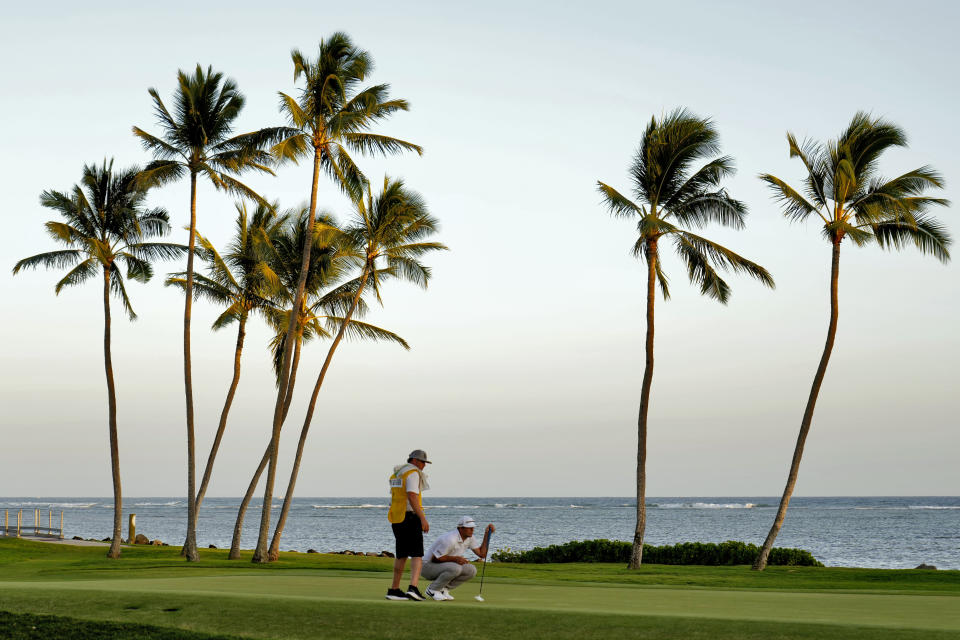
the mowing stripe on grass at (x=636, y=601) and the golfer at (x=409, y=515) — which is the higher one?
the golfer at (x=409, y=515)

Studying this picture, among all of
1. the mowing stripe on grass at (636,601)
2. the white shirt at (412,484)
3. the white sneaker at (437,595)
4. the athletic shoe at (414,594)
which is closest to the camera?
the mowing stripe on grass at (636,601)

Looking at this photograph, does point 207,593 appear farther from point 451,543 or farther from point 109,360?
point 109,360

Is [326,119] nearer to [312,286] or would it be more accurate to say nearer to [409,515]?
[312,286]

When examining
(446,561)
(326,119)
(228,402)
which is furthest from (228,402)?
(446,561)

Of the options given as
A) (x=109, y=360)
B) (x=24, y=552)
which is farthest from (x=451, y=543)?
(x=24, y=552)

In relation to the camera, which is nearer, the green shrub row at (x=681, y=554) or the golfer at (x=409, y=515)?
the golfer at (x=409, y=515)

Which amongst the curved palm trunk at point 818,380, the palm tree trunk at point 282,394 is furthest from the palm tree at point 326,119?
the curved palm trunk at point 818,380

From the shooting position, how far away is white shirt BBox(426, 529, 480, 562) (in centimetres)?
1189

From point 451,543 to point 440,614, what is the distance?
1880mm

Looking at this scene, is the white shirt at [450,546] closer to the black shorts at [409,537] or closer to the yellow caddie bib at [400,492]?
the black shorts at [409,537]

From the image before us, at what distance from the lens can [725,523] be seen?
100 meters

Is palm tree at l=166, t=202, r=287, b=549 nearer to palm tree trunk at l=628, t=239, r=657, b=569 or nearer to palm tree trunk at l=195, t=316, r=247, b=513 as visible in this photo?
palm tree trunk at l=195, t=316, r=247, b=513

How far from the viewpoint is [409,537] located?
11.6 meters

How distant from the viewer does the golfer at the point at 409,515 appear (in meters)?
11.3
